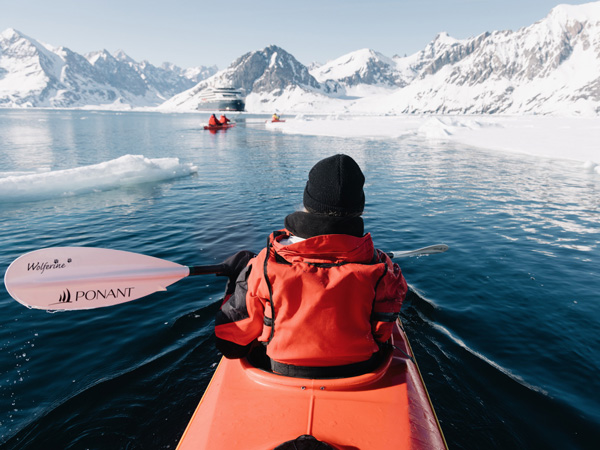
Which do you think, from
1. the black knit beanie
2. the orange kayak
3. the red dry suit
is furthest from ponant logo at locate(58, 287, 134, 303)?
the black knit beanie

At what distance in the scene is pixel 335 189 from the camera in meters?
2.10

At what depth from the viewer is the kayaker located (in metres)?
2.04

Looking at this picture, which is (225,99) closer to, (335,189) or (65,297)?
(65,297)

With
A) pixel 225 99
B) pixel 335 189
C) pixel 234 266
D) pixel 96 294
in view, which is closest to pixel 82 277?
pixel 96 294

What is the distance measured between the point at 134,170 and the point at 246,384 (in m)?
13.5

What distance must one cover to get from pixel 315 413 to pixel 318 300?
0.80m

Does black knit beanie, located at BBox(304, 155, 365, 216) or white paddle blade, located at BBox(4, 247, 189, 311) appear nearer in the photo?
black knit beanie, located at BBox(304, 155, 365, 216)

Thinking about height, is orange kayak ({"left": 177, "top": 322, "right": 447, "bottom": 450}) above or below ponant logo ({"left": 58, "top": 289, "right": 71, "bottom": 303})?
below

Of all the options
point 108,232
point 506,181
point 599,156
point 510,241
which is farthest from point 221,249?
point 599,156

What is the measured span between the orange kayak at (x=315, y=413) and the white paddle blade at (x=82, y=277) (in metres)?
1.69

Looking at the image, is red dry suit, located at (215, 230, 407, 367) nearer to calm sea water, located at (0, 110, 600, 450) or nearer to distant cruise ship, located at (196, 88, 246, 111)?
calm sea water, located at (0, 110, 600, 450)

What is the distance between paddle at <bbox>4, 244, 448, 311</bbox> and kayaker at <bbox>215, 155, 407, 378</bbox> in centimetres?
146

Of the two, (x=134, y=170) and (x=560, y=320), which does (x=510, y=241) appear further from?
(x=134, y=170)

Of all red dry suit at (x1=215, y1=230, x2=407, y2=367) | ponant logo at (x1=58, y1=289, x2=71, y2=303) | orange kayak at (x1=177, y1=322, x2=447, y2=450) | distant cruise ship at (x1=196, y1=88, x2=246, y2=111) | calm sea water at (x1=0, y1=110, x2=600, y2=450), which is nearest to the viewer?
red dry suit at (x1=215, y1=230, x2=407, y2=367)
